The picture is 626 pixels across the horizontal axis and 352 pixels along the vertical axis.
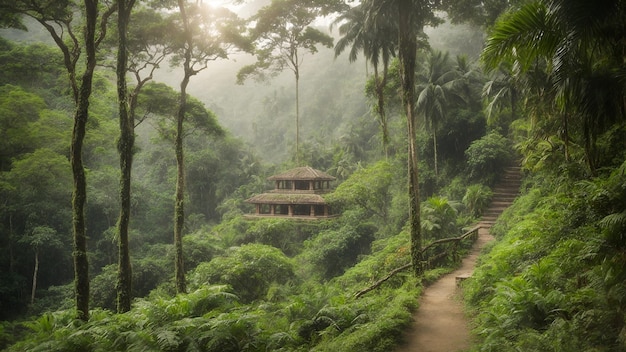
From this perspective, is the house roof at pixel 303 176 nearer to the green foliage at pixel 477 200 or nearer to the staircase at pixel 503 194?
the green foliage at pixel 477 200

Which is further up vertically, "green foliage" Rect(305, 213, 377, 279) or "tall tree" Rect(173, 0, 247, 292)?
"tall tree" Rect(173, 0, 247, 292)

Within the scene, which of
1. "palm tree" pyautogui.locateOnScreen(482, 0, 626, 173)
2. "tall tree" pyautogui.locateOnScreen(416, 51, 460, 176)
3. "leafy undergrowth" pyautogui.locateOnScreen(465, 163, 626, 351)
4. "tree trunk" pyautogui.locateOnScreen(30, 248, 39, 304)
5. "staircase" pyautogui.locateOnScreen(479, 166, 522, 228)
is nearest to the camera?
"leafy undergrowth" pyautogui.locateOnScreen(465, 163, 626, 351)

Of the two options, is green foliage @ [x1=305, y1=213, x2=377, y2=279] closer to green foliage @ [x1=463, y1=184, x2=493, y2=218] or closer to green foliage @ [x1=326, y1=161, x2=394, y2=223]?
green foliage @ [x1=326, y1=161, x2=394, y2=223]

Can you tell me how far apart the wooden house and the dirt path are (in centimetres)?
1921

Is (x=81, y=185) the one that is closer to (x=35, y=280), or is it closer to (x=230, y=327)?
(x=230, y=327)

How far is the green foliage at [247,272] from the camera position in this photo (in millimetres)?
17438

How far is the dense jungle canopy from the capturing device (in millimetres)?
6551

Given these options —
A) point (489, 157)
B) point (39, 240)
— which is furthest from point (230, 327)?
point (489, 157)

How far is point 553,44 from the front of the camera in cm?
637

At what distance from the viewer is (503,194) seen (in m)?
25.0

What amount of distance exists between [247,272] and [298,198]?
14.5 metres

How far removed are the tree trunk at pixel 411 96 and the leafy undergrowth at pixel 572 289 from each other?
3.71 m

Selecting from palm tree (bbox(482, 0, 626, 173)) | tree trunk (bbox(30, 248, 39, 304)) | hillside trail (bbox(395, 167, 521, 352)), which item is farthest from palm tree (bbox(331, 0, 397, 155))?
tree trunk (bbox(30, 248, 39, 304))

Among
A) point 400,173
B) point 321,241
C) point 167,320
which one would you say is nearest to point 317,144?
point 400,173
